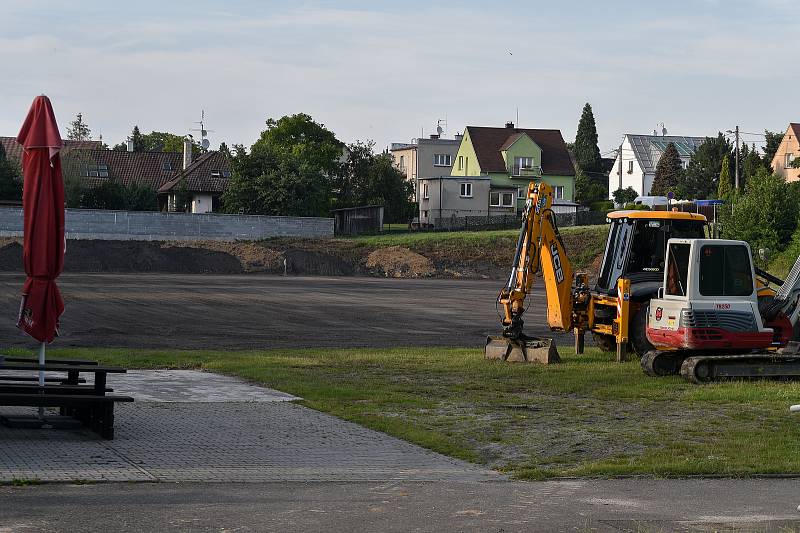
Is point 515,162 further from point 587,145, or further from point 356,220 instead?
point 587,145

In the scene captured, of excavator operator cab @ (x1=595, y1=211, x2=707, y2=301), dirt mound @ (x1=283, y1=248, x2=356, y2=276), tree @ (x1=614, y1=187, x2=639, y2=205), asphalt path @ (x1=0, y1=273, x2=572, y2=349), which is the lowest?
asphalt path @ (x1=0, y1=273, x2=572, y2=349)

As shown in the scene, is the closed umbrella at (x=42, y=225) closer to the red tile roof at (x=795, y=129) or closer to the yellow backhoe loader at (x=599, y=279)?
the yellow backhoe loader at (x=599, y=279)

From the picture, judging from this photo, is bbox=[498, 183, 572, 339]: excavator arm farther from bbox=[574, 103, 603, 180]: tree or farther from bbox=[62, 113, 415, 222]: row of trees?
bbox=[574, 103, 603, 180]: tree

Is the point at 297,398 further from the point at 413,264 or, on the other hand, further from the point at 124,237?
the point at 124,237

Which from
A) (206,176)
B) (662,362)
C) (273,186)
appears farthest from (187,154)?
(662,362)

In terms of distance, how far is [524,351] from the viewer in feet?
72.1

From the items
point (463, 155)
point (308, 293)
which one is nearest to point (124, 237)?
point (308, 293)

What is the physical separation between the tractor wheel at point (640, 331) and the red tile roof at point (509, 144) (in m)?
78.9

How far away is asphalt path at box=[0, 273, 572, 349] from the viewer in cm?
2695

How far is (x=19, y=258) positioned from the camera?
5916 cm

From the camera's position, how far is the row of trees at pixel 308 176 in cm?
7806

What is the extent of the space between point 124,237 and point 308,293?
26.8m

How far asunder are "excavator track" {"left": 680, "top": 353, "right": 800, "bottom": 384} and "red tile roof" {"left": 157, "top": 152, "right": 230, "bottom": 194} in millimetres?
71786

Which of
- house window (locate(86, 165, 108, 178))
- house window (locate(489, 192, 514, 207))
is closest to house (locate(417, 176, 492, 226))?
house window (locate(489, 192, 514, 207))
